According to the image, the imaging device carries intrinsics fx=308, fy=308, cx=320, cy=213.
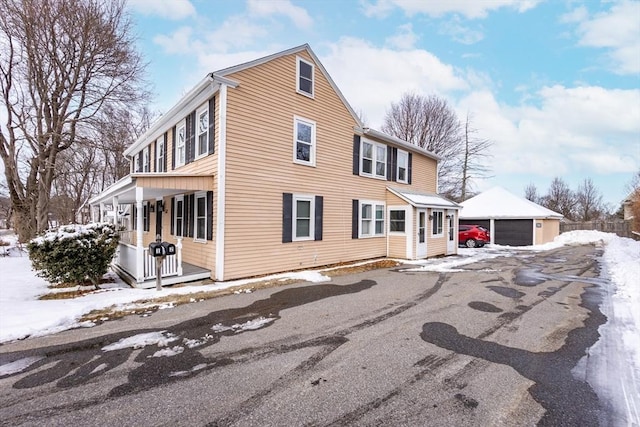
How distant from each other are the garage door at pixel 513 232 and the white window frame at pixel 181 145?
23.7 meters

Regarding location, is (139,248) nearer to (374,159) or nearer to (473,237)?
(374,159)

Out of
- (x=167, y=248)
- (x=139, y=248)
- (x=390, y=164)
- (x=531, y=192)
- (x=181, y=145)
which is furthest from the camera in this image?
(x=531, y=192)

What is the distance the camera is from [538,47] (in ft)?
45.9

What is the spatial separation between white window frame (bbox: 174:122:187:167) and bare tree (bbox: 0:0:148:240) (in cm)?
959

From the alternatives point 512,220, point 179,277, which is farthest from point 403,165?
point 512,220

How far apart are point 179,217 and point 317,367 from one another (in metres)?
9.45

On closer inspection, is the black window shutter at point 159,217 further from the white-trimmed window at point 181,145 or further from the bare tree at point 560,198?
the bare tree at point 560,198

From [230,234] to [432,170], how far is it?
13.5 meters

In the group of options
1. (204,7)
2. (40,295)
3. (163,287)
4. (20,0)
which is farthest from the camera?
(20,0)

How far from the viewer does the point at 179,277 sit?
834 centimetres

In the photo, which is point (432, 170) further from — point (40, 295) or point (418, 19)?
point (40, 295)

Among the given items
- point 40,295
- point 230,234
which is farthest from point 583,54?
point 40,295

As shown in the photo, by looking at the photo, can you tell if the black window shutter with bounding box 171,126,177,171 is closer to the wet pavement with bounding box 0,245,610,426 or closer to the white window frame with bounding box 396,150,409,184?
the wet pavement with bounding box 0,245,610,426

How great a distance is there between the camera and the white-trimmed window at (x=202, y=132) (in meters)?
9.45
